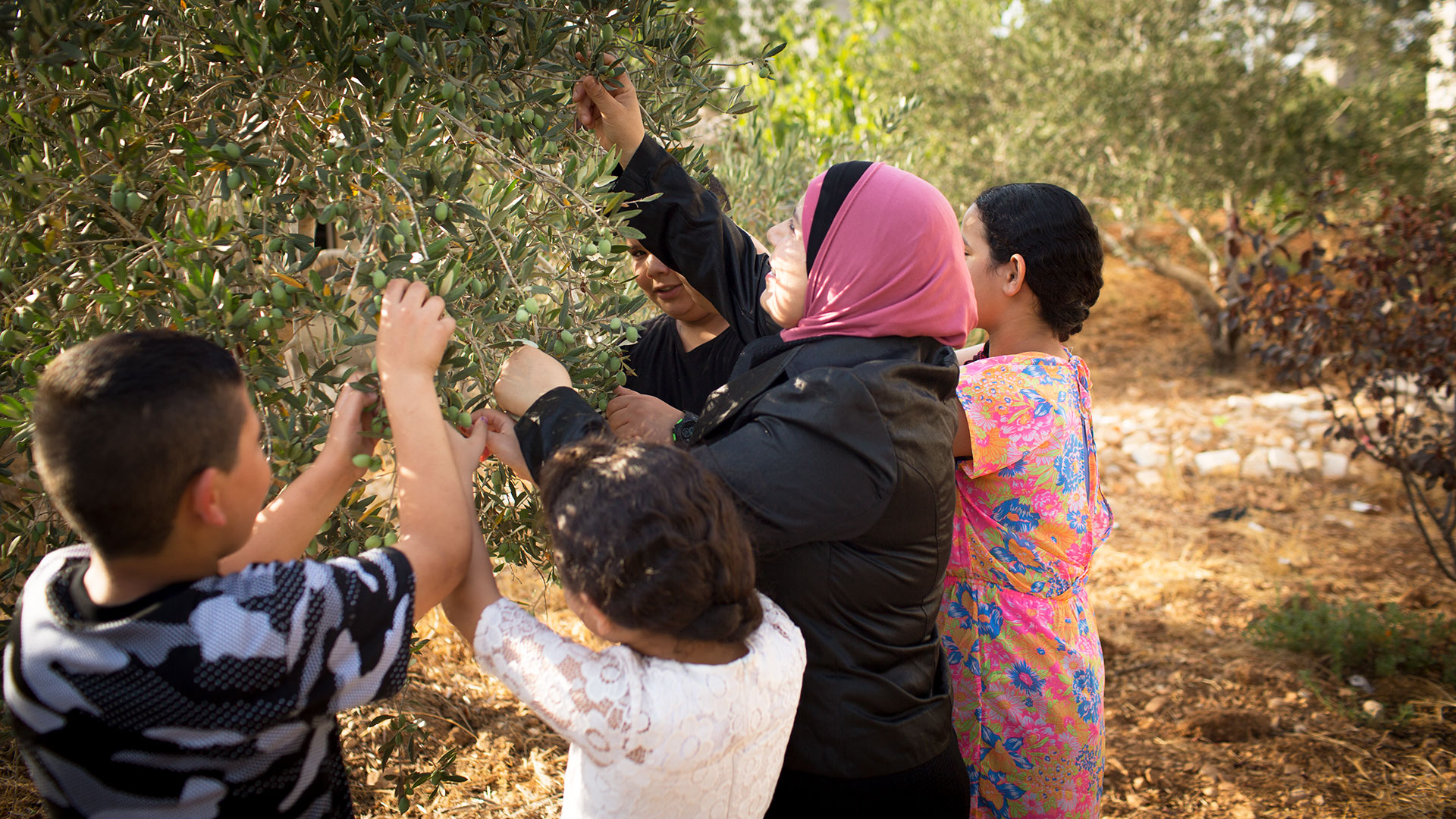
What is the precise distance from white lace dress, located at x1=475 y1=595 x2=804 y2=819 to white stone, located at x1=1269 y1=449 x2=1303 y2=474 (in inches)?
317

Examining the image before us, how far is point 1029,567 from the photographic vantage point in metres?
2.27

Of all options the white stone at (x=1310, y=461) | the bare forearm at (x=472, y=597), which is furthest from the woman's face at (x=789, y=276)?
the white stone at (x=1310, y=461)

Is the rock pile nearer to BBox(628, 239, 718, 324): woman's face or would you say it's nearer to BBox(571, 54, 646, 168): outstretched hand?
BBox(628, 239, 718, 324): woman's face

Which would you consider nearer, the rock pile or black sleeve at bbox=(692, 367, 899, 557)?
black sleeve at bbox=(692, 367, 899, 557)

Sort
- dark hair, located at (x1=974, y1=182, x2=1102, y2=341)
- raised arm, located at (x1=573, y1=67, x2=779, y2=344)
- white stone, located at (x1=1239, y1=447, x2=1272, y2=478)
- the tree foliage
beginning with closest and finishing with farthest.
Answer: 1. raised arm, located at (x1=573, y1=67, x2=779, y2=344)
2. dark hair, located at (x1=974, y1=182, x2=1102, y2=341)
3. the tree foliage
4. white stone, located at (x1=1239, y1=447, x2=1272, y2=478)

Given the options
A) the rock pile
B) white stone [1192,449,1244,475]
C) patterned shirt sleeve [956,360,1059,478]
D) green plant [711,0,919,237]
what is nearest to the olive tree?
green plant [711,0,919,237]

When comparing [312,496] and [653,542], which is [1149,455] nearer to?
[653,542]

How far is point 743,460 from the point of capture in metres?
1.62

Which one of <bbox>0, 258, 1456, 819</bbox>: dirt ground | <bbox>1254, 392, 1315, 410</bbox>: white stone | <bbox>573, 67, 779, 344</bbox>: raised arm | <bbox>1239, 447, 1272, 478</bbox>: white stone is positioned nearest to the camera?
<bbox>573, 67, 779, 344</bbox>: raised arm

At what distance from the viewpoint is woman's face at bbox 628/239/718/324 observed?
297 centimetres

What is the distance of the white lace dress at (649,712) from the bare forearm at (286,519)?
358 millimetres

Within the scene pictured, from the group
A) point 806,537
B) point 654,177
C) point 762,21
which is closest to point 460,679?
point 654,177

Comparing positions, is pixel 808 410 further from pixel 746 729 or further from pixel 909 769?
pixel 909 769

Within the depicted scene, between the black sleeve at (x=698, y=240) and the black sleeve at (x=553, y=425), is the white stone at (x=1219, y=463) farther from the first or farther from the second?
the black sleeve at (x=553, y=425)
